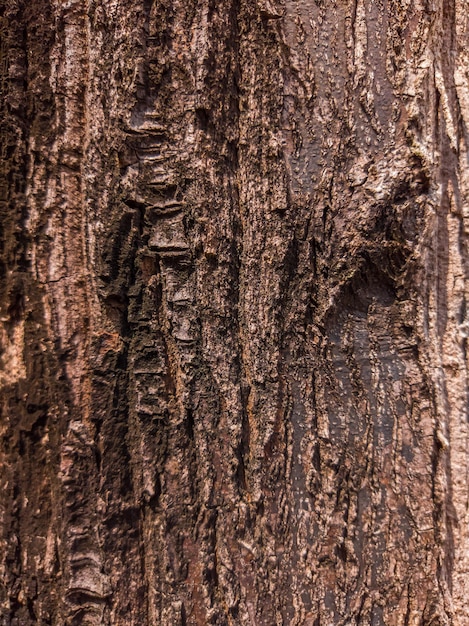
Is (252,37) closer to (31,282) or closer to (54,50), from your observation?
(54,50)

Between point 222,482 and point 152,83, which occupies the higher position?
point 152,83

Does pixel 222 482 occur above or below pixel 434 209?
below

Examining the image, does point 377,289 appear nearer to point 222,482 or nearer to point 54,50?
point 222,482

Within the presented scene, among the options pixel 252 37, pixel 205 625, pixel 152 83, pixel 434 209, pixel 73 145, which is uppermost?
pixel 252 37

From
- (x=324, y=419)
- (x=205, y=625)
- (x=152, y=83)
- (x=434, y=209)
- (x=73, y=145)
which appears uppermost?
(x=152, y=83)

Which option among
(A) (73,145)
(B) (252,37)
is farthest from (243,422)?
(B) (252,37)

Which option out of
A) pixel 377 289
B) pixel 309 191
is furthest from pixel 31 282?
pixel 377 289
